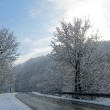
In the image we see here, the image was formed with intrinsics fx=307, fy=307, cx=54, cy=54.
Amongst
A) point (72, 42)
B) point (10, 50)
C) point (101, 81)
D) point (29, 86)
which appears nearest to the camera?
point (101, 81)

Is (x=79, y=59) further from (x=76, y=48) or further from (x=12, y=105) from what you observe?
(x=12, y=105)

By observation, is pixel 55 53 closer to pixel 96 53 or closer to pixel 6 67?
pixel 96 53

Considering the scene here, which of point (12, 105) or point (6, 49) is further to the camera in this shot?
point (6, 49)

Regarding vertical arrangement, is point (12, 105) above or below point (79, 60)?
below

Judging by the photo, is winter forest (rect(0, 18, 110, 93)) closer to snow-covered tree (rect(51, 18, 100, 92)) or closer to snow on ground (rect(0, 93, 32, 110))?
snow-covered tree (rect(51, 18, 100, 92))

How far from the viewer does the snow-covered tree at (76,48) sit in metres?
43.1

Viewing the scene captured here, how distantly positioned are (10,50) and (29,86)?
143 metres

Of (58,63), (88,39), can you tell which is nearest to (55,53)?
(58,63)

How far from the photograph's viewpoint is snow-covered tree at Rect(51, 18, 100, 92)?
43.1m

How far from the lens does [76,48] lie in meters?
43.6

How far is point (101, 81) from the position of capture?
42.2m

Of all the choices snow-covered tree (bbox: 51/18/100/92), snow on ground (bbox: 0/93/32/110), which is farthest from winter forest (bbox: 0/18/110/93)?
snow on ground (bbox: 0/93/32/110)

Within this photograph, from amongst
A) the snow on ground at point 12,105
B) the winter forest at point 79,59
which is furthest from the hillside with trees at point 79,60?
the snow on ground at point 12,105

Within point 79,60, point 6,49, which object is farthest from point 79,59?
point 6,49
